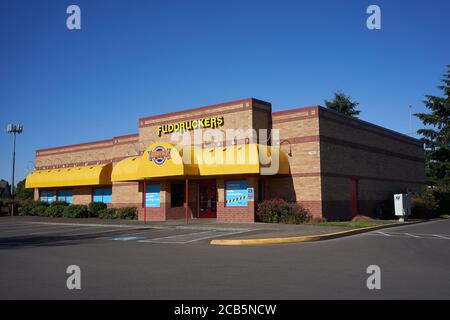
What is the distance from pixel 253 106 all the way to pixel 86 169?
15.7m

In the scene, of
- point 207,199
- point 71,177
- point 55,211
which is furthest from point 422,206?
point 55,211

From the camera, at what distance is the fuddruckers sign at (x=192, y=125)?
25.1 metres

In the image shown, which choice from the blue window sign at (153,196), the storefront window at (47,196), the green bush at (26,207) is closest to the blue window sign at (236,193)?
the blue window sign at (153,196)

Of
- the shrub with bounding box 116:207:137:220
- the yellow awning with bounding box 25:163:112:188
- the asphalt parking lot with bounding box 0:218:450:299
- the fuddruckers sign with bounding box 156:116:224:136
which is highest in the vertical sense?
the fuddruckers sign with bounding box 156:116:224:136

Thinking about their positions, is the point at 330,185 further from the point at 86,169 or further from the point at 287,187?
the point at 86,169

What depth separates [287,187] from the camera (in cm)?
2373

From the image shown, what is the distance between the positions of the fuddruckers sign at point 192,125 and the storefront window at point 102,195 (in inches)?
315

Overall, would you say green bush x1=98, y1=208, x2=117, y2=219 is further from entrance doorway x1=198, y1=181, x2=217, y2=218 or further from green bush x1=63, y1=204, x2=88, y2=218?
entrance doorway x1=198, y1=181, x2=217, y2=218

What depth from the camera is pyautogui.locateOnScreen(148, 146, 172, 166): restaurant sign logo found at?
23500mm

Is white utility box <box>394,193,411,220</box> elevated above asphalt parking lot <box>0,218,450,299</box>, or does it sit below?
above

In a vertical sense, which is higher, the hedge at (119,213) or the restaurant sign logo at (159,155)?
the restaurant sign logo at (159,155)

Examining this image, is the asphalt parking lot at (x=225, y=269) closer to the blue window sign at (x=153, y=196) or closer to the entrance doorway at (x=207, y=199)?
the entrance doorway at (x=207, y=199)

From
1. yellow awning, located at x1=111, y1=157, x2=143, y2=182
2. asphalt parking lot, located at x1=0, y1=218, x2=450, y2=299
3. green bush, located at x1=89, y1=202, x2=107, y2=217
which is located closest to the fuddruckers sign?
yellow awning, located at x1=111, y1=157, x2=143, y2=182

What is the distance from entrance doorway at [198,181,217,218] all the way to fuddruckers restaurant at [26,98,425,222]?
6cm
